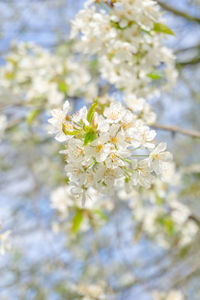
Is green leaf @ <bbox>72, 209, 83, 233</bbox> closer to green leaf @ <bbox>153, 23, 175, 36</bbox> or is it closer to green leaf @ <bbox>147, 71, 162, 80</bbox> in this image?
green leaf @ <bbox>147, 71, 162, 80</bbox>

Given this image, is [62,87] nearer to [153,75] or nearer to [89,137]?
[153,75]

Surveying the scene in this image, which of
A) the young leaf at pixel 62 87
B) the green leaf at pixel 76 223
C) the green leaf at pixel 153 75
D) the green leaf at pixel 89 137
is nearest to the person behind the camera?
the green leaf at pixel 89 137

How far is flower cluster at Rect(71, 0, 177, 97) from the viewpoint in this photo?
145 centimetres

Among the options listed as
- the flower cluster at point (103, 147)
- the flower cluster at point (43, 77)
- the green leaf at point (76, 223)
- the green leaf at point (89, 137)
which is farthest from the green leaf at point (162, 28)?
the green leaf at point (76, 223)

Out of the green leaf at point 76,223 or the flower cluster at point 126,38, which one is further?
the green leaf at point 76,223

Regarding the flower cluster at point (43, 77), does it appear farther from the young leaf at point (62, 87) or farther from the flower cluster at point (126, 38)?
the flower cluster at point (126, 38)

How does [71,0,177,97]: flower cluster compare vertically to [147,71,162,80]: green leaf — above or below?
above

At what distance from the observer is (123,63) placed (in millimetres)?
1619

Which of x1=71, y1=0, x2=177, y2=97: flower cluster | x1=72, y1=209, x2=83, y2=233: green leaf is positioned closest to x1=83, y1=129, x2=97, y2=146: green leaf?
x1=71, y1=0, x2=177, y2=97: flower cluster

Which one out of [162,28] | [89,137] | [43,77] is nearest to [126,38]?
[162,28]

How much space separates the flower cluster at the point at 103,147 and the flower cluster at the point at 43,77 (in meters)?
1.66

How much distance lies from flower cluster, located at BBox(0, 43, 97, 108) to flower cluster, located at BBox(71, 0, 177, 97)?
951 mm

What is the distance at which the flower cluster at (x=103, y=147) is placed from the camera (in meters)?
0.95

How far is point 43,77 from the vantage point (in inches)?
117
